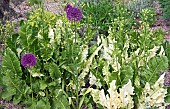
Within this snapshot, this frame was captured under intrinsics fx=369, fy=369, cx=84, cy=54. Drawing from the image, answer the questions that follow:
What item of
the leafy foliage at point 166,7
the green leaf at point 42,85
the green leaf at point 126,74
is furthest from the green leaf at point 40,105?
the leafy foliage at point 166,7

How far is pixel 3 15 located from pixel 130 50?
2.69m

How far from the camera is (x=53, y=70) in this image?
4.57 meters

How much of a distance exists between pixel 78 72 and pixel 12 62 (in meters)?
0.85

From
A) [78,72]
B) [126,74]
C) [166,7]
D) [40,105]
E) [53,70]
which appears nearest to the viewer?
[40,105]

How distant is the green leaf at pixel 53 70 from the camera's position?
454cm

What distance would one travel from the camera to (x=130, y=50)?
17.5 ft

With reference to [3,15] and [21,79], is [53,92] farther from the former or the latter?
[3,15]

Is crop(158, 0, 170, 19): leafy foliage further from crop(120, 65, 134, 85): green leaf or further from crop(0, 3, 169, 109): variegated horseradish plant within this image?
crop(120, 65, 134, 85): green leaf

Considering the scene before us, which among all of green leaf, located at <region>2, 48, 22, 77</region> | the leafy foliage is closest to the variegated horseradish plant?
green leaf, located at <region>2, 48, 22, 77</region>

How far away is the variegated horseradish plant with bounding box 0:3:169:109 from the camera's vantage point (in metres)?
4.29

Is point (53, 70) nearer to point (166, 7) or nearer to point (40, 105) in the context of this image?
point (40, 105)

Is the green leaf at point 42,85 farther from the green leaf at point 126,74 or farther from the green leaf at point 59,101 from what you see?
the green leaf at point 126,74

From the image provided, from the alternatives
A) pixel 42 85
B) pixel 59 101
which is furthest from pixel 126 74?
pixel 42 85

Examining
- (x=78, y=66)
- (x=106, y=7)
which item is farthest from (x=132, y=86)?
(x=106, y=7)
